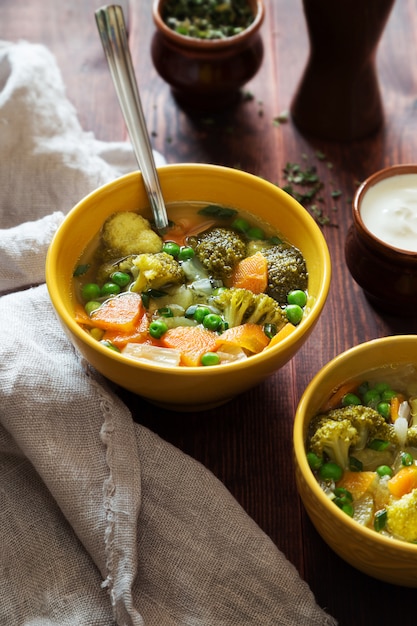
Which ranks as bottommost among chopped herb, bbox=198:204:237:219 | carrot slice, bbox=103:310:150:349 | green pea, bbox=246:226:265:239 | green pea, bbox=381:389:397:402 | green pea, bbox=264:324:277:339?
green pea, bbox=381:389:397:402

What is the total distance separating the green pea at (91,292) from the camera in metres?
2.27

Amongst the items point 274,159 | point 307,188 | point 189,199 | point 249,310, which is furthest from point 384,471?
point 274,159

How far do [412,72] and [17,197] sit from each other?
168 cm

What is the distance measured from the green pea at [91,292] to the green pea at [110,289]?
0.02 m

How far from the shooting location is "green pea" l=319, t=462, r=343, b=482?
199 centimetres

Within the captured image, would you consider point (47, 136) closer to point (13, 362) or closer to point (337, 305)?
point (13, 362)

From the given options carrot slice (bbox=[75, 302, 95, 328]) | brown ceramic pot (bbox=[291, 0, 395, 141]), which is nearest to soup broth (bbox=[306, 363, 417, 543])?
carrot slice (bbox=[75, 302, 95, 328])

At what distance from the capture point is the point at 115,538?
201 cm

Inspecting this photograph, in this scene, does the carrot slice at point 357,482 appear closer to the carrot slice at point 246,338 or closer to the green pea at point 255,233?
the carrot slice at point 246,338

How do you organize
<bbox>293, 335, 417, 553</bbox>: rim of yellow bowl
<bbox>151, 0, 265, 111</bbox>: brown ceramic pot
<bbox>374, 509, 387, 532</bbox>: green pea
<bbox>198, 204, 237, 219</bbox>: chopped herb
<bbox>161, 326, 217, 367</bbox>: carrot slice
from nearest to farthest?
<bbox>293, 335, 417, 553</bbox>: rim of yellow bowl < <bbox>374, 509, 387, 532</bbox>: green pea < <bbox>161, 326, 217, 367</bbox>: carrot slice < <bbox>198, 204, 237, 219</bbox>: chopped herb < <bbox>151, 0, 265, 111</bbox>: brown ceramic pot

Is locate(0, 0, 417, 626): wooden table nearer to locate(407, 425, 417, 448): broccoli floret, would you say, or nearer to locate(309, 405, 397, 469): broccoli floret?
locate(309, 405, 397, 469): broccoli floret

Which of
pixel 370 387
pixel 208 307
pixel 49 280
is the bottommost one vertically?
pixel 370 387

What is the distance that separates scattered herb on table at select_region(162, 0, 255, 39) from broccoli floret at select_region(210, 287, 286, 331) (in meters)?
1.24

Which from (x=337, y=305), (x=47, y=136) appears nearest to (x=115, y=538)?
(x=337, y=305)
